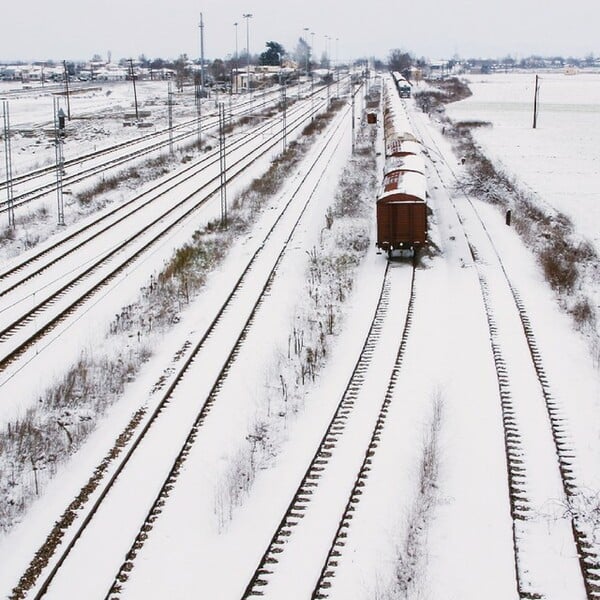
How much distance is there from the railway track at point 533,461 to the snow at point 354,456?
0.05 metres

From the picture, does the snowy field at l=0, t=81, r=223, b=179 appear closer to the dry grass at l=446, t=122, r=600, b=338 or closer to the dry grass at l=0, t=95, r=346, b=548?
the dry grass at l=0, t=95, r=346, b=548

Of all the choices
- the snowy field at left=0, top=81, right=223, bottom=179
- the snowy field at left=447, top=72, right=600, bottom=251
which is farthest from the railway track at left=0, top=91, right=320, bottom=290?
the snowy field at left=447, top=72, right=600, bottom=251

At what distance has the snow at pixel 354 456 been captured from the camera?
9312 mm

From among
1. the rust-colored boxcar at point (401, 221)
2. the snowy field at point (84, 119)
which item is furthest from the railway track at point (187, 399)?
the snowy field at point (84, 119)

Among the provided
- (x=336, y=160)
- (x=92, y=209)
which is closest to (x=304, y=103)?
(x=336, y=160)

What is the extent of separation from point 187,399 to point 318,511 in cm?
448

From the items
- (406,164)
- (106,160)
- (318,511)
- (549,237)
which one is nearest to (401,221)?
(406,164)

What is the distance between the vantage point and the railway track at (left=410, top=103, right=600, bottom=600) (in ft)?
30.7

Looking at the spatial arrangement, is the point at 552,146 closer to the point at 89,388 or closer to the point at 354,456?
the point at 89,388

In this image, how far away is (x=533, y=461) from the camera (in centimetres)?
1192

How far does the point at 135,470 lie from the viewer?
11.6 m

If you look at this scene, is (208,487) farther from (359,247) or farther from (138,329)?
(359,247)

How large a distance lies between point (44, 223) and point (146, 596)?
2375 cm

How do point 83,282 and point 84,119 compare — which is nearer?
point 83,282
